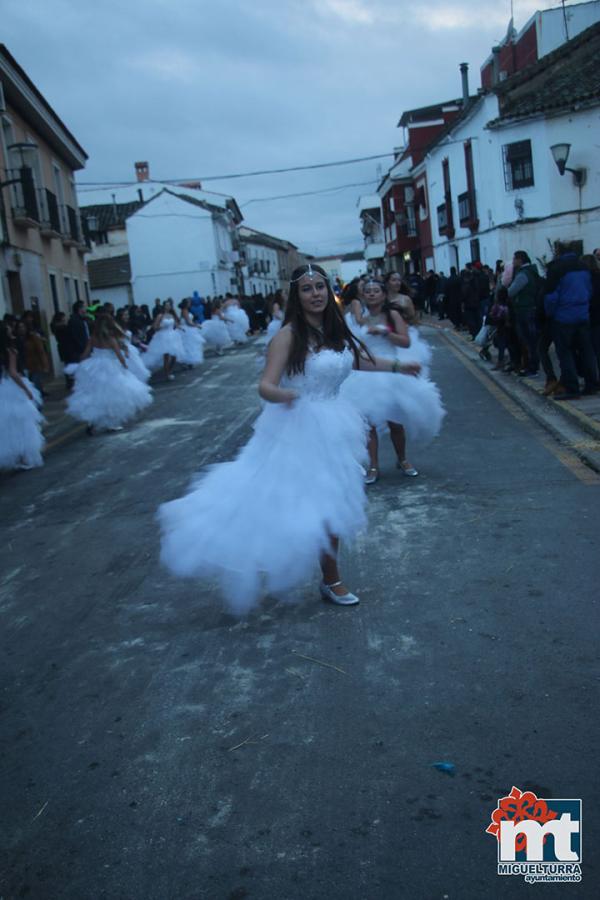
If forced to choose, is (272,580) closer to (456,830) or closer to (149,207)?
(456,830)

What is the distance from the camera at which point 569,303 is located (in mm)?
10523

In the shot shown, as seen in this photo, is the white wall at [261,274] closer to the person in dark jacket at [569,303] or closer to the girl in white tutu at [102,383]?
the girl in white tutu at [102,383]

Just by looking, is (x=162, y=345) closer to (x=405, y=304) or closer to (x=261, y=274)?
(x=405, y=304)

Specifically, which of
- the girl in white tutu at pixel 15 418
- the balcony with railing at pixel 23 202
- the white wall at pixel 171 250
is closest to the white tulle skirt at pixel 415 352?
the girl in white tutu at pixel 15 418

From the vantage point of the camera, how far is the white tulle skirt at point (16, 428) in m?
10.9

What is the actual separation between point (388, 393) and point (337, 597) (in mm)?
3231

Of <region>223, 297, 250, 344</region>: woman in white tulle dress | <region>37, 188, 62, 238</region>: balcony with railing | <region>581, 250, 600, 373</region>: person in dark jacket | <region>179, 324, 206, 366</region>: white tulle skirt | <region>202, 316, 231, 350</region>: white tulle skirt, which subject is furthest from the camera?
<region>223, 297, 250, 344</region>: woman in white tulle dress

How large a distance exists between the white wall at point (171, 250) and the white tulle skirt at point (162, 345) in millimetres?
41347

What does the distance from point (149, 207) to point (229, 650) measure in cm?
5999

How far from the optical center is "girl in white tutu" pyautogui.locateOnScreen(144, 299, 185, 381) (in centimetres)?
2033

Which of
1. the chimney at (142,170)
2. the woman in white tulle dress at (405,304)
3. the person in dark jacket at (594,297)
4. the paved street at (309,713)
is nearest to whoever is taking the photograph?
the paved street at (309,713)

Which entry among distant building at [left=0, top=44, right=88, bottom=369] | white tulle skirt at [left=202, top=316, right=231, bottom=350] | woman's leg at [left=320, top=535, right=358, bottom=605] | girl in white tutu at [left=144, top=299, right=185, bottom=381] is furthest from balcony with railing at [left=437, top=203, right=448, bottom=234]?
woman's leg at [left=320, top=535, right=358, bottom=605]

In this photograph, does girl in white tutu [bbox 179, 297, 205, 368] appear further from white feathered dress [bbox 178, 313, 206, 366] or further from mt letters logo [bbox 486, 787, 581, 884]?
mt letters logo [bbox 486, 787, 581, 884]

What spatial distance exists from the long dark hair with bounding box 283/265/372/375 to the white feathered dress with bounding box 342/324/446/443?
114 inches
